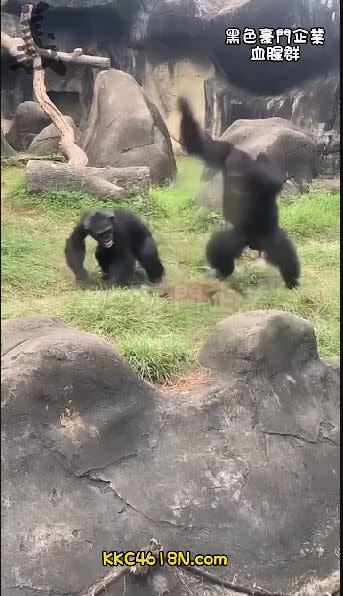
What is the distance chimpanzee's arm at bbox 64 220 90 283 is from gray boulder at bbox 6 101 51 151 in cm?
26

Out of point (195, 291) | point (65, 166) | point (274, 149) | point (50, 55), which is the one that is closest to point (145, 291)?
point (195, 291)

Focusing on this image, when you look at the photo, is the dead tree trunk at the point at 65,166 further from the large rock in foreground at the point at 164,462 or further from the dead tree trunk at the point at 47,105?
the large rock in foreground at the point at 164,462

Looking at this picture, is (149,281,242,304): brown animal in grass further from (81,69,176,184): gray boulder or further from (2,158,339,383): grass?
(81,69,176,184): gray boulder

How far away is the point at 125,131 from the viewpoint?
6.64ft

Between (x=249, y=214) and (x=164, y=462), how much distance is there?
3.57 feet

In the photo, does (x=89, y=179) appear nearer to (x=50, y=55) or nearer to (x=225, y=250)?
(x=50, y=55)

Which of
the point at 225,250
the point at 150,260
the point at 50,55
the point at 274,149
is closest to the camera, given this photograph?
the point at 50,55

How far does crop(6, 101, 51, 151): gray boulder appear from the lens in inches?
53.8

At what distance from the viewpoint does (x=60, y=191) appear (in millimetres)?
1668

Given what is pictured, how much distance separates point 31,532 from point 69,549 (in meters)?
0.09

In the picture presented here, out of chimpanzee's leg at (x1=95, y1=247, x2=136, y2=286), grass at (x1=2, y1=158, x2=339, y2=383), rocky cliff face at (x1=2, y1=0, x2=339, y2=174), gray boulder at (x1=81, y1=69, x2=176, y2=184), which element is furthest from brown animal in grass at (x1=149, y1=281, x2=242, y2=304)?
rocky cliff face at (x1=2, y1=0, x2=339, y2=174)

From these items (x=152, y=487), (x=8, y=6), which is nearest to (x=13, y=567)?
(x=152, y=487)

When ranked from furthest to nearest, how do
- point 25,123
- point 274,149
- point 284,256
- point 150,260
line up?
point 274,149, point 284,256, point 150,260, point 25,123

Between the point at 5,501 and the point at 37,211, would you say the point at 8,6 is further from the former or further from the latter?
the point at 5,501
